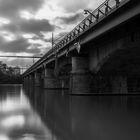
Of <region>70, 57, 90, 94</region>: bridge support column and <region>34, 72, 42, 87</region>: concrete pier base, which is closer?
<region>70, 57, 90, 94</region>: bridge support column

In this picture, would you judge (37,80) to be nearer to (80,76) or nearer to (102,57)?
(80,76)

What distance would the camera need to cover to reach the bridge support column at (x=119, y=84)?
31.7 meters

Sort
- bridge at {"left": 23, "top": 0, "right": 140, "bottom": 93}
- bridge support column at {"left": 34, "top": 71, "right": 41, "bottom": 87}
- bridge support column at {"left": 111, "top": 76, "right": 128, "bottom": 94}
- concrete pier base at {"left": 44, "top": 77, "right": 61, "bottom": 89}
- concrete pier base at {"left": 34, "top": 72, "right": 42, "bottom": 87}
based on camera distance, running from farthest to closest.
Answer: bridge support column at {"left": 34, "top": 71, "right": 41, "bottom": 87} < concrete pier base at {"left": 34, "top": 72, "right": 42, "bottom": 87} < concrete pier base at {"left": 44, "top": 77, "right": 61, "bottom": 89} < bridge support column at {"left": 111, "top": 76, "right": 128, "bottom": 94} < bridge at {"left": 23, "top": 0, "right": 140, "bottom": 93}

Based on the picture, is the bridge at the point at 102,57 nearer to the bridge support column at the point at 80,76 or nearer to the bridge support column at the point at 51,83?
the bridge support column at the point at 80,76

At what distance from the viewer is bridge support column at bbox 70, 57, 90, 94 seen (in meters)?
30.8

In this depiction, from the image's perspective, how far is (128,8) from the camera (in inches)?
669

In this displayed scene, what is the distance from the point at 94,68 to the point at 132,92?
667 centimetres

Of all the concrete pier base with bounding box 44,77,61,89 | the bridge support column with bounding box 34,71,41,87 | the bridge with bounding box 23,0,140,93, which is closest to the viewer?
the bridge with bounding box 23,0,140,93

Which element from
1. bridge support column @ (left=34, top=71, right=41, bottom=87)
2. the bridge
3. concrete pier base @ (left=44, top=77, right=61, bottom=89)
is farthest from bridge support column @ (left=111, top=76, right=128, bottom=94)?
bridge support column @ (left=34, top=71, right=41, bottom=87)

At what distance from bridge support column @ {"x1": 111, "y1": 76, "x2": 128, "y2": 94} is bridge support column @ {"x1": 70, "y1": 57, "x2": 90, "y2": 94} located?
11.2 feet

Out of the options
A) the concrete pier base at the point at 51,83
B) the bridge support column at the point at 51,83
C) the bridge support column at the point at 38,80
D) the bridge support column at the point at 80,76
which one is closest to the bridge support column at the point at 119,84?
the bridge support column at the point at 80,76

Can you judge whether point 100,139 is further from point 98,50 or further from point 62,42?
point 62,42

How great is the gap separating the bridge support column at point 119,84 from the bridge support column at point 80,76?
341cm

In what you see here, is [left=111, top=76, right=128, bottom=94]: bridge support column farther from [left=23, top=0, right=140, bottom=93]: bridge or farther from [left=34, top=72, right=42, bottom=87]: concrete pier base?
[left=34, top=72, right=42, bottom=87]: concrete pier base
